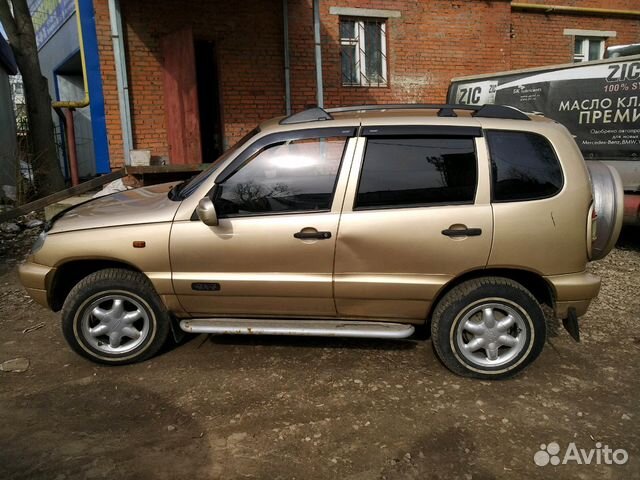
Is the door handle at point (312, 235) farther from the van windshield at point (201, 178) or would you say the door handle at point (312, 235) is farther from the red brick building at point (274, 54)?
the red brick building at point (274, 54)

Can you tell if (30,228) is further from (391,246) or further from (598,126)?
(598,126)

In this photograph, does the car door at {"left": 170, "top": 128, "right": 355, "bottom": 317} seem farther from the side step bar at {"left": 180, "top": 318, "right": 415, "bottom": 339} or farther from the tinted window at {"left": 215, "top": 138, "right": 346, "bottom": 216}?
the side step bar at {"left": 180, "top": 318, "right": 415, "bottom": 339}

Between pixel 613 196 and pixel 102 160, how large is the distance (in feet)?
26.2

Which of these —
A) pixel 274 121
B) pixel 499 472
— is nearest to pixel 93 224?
pixel 274 121

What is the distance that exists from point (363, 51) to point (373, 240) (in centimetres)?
767

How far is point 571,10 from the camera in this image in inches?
454

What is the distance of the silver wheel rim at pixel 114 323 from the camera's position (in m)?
3.43

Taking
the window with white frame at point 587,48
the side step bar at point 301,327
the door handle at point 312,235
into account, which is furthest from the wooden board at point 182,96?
the window with white frame at point 587,48

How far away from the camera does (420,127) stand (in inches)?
129

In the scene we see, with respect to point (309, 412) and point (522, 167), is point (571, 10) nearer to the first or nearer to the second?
point (522, 167)

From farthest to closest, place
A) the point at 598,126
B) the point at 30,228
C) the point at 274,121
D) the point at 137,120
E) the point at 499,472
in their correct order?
1. the point at 137,120
2. the point at 30,228
3. the point at 598,126
4. the point at 274,121
5. the point at 499,472

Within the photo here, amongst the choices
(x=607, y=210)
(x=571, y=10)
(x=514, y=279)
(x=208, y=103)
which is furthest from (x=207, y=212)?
(x=571, y=10)

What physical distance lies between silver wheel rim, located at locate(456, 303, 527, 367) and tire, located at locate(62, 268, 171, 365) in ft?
6.80

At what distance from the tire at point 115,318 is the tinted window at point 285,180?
83 cm
